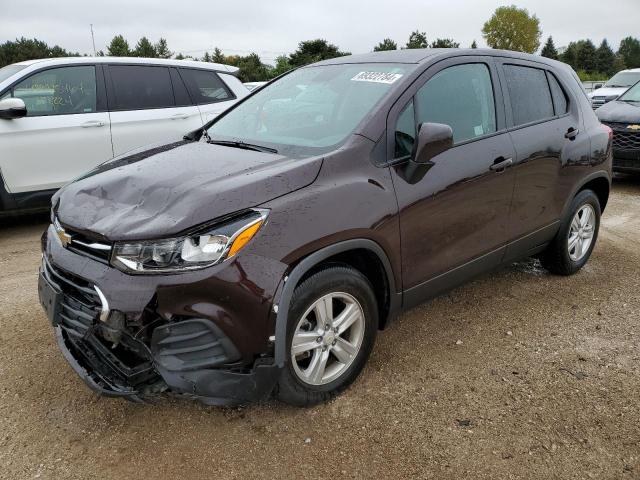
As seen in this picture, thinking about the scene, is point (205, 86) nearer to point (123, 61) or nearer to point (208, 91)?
point (208, 91)

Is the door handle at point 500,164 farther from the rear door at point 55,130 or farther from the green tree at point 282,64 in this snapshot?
the green tree at point 282,64

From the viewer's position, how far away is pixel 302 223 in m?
2.42

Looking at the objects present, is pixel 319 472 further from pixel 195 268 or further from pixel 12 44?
pixel 12 44

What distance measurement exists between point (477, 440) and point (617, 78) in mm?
16807

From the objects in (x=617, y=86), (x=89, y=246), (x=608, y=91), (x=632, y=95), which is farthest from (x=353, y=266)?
(x=617, y=86)

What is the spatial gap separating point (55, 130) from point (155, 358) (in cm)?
414

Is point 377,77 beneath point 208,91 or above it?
above

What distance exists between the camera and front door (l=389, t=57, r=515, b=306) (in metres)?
2.92

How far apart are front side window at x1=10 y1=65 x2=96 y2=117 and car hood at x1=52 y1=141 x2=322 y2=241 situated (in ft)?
10.3

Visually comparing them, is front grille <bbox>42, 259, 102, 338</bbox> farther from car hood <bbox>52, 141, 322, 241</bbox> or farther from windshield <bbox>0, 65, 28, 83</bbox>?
windshield <bbox>0, 65, 28, 83</bbox>

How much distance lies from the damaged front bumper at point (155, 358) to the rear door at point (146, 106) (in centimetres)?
370

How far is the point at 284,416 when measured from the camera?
2711 millimetres

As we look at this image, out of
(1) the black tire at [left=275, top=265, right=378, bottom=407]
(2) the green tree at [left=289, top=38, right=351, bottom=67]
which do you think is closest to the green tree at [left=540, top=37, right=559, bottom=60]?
(2) the green tree at [left=289, top=38, right=351, bottom=67]

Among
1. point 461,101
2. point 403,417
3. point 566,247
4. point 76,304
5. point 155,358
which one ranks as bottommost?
point 403,417
